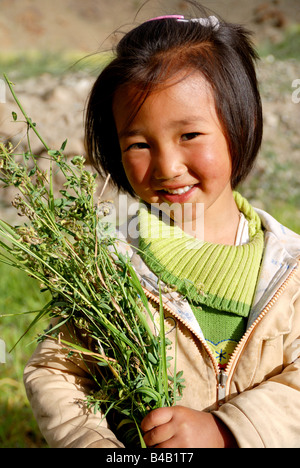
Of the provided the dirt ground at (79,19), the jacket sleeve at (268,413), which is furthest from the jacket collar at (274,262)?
the dirt ground at (79,19)

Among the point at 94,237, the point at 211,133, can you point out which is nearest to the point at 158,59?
the point at 211,133

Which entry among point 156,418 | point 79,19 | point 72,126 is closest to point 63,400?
point 156,418

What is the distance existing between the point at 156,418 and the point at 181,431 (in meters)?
0.08

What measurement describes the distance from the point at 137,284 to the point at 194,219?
0.43 m

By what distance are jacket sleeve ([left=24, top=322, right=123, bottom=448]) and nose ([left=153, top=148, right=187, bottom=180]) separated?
1.94 ft

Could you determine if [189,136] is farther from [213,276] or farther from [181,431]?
[181,431]

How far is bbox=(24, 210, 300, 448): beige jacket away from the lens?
1459 mm

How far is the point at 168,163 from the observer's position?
62.1 inches

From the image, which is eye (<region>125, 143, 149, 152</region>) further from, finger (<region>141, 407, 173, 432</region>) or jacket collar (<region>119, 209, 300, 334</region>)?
finger (<region>141, 407, 173, 432</region>)

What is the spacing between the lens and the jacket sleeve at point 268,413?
1403mm

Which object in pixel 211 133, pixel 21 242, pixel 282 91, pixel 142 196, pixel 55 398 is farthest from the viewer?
pixel 282 91

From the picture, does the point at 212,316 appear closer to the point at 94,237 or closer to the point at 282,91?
the point at 94,237

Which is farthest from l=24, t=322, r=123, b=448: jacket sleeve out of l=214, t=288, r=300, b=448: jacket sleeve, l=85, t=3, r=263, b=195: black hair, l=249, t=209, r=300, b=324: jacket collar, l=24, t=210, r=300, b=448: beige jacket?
l=85, t=3, r=263, b=195: black hair

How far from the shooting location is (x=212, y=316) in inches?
65.0
